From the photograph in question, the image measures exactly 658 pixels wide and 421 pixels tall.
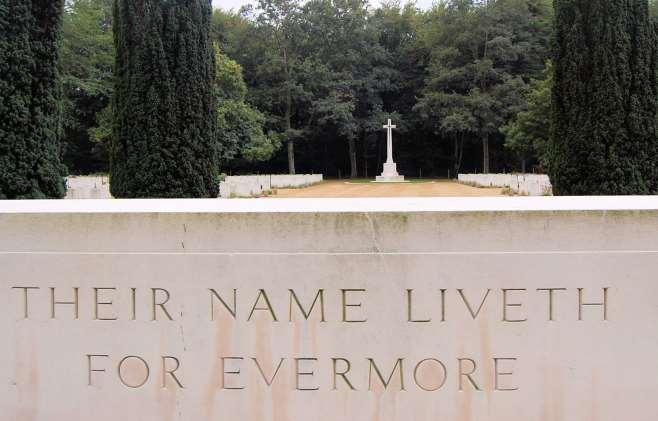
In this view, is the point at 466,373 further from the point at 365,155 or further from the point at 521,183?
the point at 365,155

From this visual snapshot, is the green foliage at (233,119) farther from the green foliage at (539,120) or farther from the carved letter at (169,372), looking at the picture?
the carved letter at (169,372)

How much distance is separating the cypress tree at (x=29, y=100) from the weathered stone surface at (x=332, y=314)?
793 centimetres

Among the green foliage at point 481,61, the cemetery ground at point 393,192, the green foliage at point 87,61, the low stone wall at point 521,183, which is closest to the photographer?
the low stone wall at point 521,183

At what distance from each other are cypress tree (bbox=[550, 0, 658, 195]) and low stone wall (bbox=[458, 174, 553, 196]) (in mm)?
4765

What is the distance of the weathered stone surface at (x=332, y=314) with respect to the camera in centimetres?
285

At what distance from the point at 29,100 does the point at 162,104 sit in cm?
254

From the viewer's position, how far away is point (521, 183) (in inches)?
857

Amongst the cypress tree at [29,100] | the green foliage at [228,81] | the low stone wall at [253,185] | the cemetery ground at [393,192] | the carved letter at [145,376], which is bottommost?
the carved letter at [145,376]

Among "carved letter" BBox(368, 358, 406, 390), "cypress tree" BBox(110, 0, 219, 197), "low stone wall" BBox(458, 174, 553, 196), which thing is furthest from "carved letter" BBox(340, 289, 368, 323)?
"low stone wall" BBox(458, 174, 553, 196)

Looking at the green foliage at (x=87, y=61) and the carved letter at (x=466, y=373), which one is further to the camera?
the green foliage at (x=87, y=61)

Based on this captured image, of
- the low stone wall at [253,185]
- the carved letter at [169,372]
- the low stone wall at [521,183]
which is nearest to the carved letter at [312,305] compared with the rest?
the carved letter at [169,372]

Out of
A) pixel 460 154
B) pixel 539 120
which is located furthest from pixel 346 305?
pixel 460 154

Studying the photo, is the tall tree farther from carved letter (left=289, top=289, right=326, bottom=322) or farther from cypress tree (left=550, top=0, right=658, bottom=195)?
carved letter (left=289, top=289, right=326, bottom=322)

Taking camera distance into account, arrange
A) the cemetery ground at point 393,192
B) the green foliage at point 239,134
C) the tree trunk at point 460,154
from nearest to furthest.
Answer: the cemetery ground at point 393,192, the green foliage at point 239,134, the tree trunk at point 460,154
